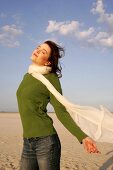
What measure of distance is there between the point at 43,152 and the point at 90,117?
1.87 ft

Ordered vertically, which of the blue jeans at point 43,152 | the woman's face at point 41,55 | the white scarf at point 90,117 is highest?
the woman's face at point 41,55

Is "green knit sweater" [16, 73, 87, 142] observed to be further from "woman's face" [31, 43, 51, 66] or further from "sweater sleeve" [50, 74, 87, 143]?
"woman's face" [31, 43, 51, 66]

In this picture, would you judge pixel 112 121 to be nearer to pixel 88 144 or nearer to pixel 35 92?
pixel 88 144

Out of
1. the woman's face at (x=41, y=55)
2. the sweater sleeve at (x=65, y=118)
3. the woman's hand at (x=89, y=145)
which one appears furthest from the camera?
the woman's face at (x=41, y=55)

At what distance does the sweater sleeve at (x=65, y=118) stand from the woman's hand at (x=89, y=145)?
4cm

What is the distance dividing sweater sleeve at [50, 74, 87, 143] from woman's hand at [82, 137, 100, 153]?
0.04 m

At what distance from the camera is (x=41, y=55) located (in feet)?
12.9

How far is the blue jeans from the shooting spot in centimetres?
364

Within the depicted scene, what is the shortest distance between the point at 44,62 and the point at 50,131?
2.40ft

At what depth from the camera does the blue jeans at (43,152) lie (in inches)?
143

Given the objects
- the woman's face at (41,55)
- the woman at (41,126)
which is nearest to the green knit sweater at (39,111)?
the woman at (41,126)

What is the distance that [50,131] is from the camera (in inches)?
145

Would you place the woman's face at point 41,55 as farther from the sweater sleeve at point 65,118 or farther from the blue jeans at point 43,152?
the blue jeans at point 43,152

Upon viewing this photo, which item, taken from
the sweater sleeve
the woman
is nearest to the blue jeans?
the woman
